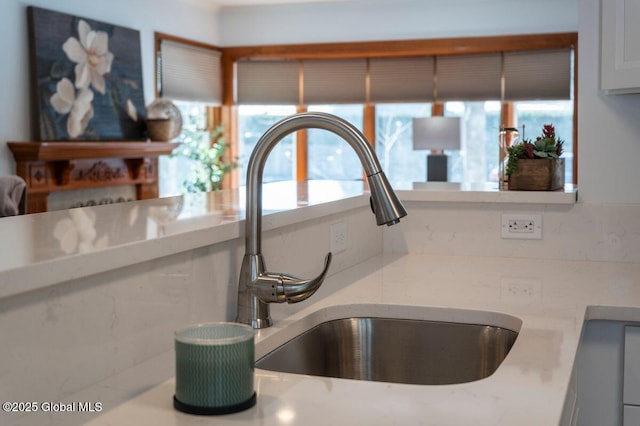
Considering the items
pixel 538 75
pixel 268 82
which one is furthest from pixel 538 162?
pixel 268 82

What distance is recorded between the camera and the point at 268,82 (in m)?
7.78

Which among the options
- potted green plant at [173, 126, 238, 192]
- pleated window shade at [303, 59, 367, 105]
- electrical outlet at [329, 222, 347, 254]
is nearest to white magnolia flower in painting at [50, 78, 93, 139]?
potted green plant at [173, 126, 238, 192]

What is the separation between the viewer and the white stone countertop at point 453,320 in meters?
1.01

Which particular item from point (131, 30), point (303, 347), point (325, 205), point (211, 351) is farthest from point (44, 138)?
point (211, 351)

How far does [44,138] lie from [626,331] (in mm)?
4426

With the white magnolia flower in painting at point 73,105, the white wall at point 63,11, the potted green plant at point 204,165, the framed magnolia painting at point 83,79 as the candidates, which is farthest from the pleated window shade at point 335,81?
the white magnolia flower in painting at point 73,105

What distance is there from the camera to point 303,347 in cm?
154

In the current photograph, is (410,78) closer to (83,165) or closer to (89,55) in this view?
(89,55)

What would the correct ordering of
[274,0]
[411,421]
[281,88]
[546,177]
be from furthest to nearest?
[281,88]
[274,0]
[546,177]
[411,421]

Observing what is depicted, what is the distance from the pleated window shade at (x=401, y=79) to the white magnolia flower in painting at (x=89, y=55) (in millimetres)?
2643

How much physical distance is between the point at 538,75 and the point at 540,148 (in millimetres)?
4914

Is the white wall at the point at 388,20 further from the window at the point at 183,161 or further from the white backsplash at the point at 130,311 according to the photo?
the white backsplash at the point at 130,311

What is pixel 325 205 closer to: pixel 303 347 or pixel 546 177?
pixel 303 347

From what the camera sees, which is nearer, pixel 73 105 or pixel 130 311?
pixel 130 311
